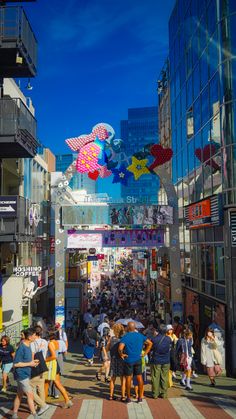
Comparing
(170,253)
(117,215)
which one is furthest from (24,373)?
(117,215)

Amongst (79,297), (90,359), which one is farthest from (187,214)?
(79,297)

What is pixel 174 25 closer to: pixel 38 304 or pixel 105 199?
pixel 105 199

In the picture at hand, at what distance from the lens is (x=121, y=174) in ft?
59.0

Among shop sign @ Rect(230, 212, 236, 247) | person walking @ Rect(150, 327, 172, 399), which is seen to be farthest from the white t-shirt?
shop sign @ Rect(230, 212, 236, 247)

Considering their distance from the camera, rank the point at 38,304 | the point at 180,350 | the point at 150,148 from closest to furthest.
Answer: the point at 180,350, the point at 150,148, the point at 38,304

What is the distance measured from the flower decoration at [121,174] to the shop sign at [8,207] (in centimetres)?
468

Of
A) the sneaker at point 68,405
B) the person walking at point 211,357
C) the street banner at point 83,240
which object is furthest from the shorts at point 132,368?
the street banner at point 83,240

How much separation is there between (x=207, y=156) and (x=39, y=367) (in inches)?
→ 435

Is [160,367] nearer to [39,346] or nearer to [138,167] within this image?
[39,346]

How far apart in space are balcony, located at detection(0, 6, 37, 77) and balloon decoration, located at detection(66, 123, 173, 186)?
3228 mm

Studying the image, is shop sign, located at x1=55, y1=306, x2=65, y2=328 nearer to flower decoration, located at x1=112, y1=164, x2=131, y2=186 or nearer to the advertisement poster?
the advertisement poster

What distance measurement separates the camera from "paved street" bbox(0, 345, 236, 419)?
299 inches

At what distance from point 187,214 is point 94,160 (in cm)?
483

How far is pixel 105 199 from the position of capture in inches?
727
